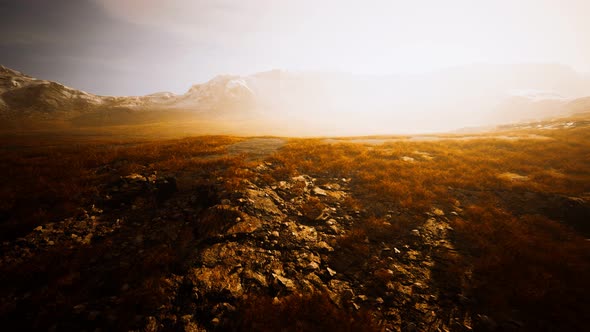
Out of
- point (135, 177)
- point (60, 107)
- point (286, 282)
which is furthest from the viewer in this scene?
point (60, 107)

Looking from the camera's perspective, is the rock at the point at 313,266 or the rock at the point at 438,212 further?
the rock at the point at 438,212

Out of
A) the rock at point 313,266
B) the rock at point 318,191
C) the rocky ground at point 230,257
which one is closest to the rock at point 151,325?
the rocky ground at point 230,257

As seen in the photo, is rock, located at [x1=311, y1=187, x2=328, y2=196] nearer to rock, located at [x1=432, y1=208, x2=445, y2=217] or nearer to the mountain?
rock, located at [x1=432, y1=208, x2=445, y2=217]

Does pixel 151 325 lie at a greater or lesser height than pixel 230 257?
lesser

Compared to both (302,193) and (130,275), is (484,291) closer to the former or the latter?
(302,193)

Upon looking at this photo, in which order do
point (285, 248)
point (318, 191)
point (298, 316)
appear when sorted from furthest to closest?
1. point (318, 191)
2. point (285, 248)
3. point (298, 316)

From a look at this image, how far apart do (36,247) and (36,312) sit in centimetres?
307

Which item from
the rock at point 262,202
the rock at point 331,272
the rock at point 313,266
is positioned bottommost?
the rock at point 331,272

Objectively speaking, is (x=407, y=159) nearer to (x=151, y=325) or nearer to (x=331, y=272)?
(x=331, y=272)

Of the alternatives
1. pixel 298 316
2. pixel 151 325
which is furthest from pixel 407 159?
pixel 151 325

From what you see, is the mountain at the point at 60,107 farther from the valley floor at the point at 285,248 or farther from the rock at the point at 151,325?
the rock at the point at 151,325

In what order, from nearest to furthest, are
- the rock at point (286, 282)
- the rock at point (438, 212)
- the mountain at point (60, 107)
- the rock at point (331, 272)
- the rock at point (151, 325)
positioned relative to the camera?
the rock at point (151, 325) < the rock at point (286, 282) < the rock at point (331, 272) < the rock at point (438, 212) < the mountain at point (60, 107)

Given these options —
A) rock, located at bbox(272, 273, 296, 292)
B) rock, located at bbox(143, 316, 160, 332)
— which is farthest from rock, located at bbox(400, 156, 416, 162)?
rock, located at bbox(143, 316, 160, 332)

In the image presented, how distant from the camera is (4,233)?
6945 millimetres
